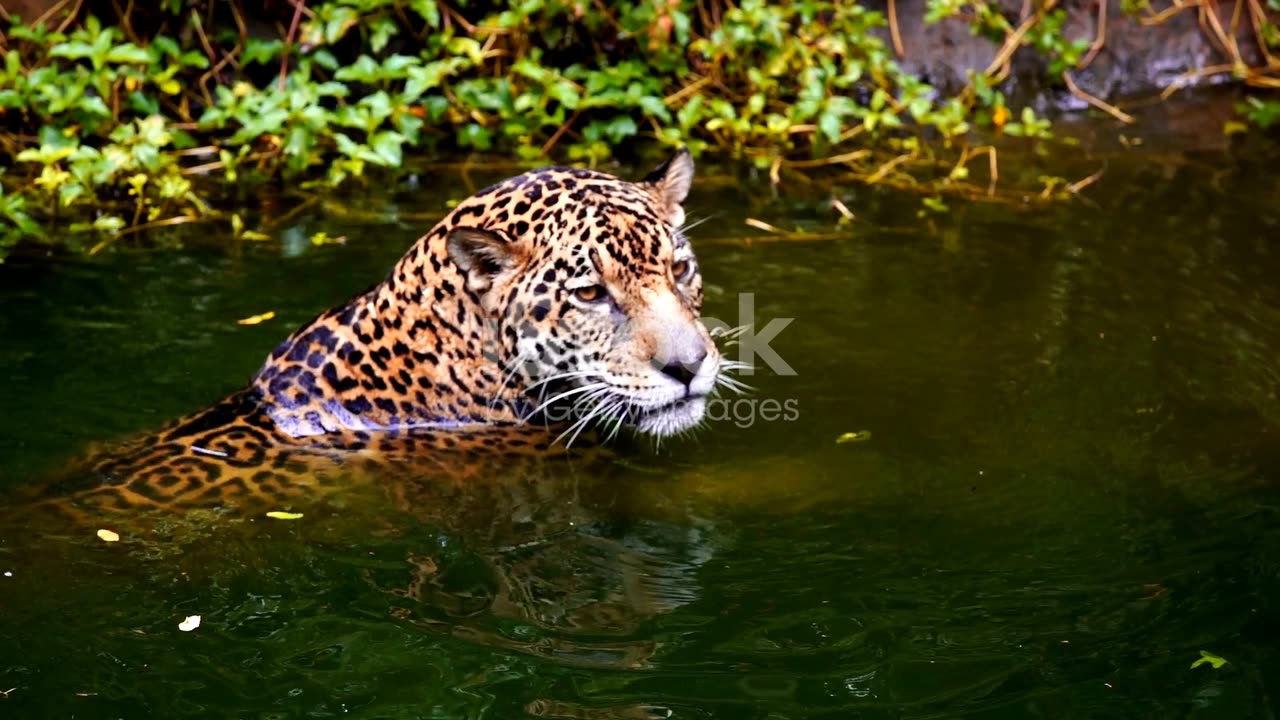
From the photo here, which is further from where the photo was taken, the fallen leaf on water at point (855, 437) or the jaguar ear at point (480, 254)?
the fallen leaf on water at point (855, 437)

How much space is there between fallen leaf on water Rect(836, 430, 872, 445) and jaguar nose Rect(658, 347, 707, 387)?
107 centimetres

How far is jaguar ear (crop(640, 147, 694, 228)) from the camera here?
268 inches

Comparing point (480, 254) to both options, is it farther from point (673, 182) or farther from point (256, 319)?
point (256, 319)

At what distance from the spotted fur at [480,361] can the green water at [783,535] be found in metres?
0.36

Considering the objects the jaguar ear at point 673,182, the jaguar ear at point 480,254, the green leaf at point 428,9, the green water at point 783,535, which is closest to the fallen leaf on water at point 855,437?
the green water at point 783,535

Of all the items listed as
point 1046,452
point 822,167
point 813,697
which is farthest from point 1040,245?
point 813,697

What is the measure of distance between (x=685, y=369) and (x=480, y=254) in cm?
96

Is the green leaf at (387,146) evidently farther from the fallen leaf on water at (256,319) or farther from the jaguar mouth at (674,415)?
the jaguar mouth at (674,415)

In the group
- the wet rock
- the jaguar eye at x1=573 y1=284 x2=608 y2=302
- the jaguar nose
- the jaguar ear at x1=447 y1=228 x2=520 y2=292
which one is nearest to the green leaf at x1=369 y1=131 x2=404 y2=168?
the jaguar ear at x1=447 y1=228 x2=520 y2=292

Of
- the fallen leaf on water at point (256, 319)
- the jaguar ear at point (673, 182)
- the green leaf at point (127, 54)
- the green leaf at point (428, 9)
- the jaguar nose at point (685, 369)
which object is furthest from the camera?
the green leaf at point (428, 9)

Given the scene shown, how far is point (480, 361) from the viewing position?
6602mm

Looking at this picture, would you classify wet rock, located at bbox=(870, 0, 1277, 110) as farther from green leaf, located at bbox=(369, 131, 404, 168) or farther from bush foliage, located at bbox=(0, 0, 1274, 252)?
green leaf, located at bbox=(369, 131, 404, 168)

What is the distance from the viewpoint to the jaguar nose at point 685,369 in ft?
20.4

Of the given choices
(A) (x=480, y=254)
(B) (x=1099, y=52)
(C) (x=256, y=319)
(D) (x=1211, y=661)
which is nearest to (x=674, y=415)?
(A) (x=480, y=254)
